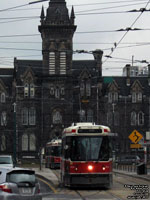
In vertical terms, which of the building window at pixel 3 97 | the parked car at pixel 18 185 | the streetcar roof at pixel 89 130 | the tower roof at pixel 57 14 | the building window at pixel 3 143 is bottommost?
the building window at pixel 3 143

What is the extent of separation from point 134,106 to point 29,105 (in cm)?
1727

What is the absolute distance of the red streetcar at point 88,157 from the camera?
82.7 ft

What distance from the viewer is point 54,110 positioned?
283 feet

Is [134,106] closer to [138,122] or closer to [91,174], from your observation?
[138,122]

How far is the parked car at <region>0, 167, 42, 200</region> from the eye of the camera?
15500mm

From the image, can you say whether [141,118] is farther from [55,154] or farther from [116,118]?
[55,154]

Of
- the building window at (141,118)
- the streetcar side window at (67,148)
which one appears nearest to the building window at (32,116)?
the building window at (141,118)

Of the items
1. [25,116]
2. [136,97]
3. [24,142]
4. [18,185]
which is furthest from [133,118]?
[18,185]

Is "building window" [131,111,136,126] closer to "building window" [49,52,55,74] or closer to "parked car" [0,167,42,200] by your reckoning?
"building window" [49,52,55,74]

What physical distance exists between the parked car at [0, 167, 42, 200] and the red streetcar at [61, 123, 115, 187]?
29.8 feet

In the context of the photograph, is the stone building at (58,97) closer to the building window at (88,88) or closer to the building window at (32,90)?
the building window at (88,88)

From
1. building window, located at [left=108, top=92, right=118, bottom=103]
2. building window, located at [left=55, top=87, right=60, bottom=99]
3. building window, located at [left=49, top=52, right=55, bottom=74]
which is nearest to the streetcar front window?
building window, located at [left=55, top=87, right=60, bottom=99]

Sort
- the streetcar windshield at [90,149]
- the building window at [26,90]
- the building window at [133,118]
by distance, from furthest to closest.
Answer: the building window at [133,118], the building window at [26,90], the streetcar windshield at [90,149]

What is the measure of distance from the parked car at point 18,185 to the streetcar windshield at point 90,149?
924 cm
